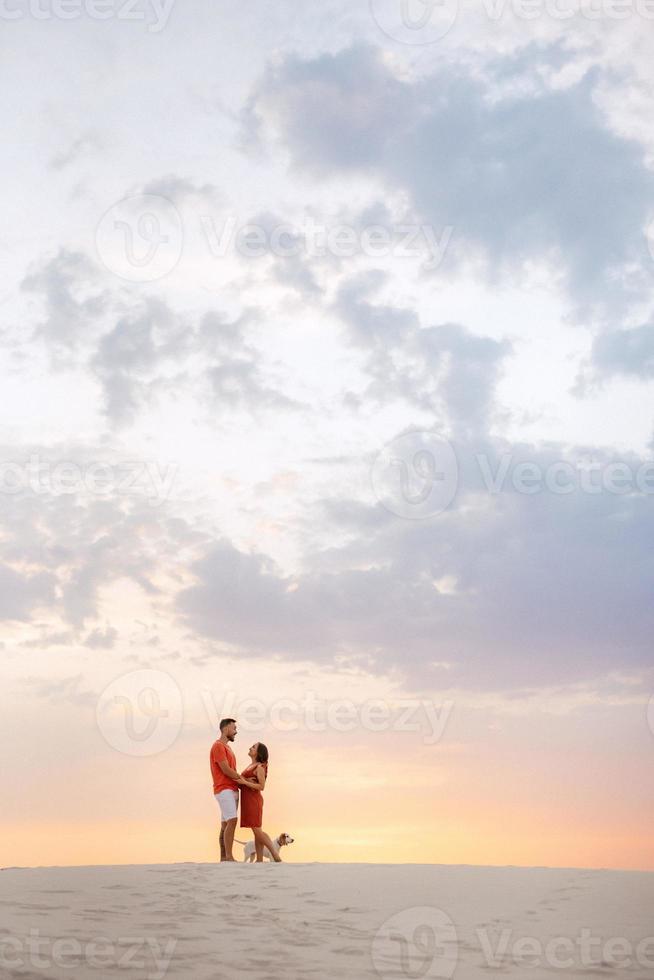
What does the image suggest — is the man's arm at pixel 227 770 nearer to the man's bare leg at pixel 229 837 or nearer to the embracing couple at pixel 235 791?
the embracing couple at pixel 235 791

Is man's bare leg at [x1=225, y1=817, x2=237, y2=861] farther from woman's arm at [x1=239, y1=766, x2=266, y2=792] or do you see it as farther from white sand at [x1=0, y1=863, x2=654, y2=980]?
white sand at [x1=0, y1=863, x2=654, y2=980]

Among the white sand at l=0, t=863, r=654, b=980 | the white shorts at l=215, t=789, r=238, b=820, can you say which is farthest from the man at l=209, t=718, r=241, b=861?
the white sand at l=0, t=863, r=654, b=980

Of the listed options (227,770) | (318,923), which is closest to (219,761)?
(227,770)

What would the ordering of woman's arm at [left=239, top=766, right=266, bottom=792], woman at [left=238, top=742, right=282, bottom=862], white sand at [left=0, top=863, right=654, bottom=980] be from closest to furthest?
white sand at [left=0, top=863, right=654, bottom=980] < woman's arm at [left=239, top=766, right=266, bottom=792] < woman at [left=238, top=742, right=282, bottom=862]

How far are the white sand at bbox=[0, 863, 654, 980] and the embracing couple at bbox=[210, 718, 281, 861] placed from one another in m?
1.54

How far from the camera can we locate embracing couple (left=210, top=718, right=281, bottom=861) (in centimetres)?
1592

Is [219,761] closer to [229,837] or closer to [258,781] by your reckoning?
[258,781]

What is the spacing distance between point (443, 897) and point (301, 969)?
13.1 ft

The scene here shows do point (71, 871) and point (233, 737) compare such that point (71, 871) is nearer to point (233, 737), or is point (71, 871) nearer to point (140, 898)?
point (140, 898)

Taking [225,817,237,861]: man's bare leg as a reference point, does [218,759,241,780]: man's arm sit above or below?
above

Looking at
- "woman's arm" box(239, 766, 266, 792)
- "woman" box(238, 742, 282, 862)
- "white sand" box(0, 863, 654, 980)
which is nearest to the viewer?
"white sand" box(0, 863, 654, 980)

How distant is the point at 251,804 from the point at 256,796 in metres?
0.15

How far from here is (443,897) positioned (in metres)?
12.8

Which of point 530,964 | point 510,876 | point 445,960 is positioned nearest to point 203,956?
point 445,960
